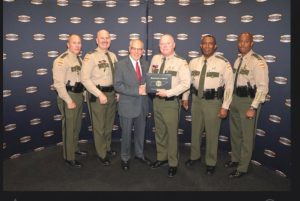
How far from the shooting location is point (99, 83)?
4.37 metres

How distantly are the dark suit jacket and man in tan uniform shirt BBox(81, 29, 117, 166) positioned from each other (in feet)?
0.95

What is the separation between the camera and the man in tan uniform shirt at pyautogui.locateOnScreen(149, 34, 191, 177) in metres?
3.97

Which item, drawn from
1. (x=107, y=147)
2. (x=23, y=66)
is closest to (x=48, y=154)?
(x=107, y=147)

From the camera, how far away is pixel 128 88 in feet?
13.5

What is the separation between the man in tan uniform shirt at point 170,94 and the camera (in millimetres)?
3973

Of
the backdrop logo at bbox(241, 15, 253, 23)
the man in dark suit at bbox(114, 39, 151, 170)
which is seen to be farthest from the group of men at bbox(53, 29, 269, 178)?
the backdrop logo at bbox(241, 15, 253, 23)

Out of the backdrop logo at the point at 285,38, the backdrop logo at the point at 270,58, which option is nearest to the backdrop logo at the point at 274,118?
the backdrop logo at the point at 270,58

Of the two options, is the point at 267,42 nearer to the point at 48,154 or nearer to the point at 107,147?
the point at 107,147

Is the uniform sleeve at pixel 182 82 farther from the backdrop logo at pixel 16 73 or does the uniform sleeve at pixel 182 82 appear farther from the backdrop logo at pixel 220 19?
the backdrop logo at pixel 16 73

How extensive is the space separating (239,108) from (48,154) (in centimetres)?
323

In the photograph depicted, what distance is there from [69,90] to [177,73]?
1639 mm

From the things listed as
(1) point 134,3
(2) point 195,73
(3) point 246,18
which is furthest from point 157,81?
(1) point 134,3

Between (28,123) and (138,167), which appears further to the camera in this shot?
(28,123)

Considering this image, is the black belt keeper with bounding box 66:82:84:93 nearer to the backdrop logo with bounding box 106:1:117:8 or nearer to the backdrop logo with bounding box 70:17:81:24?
the backdrop logo with bounding box 70:17:81:24
